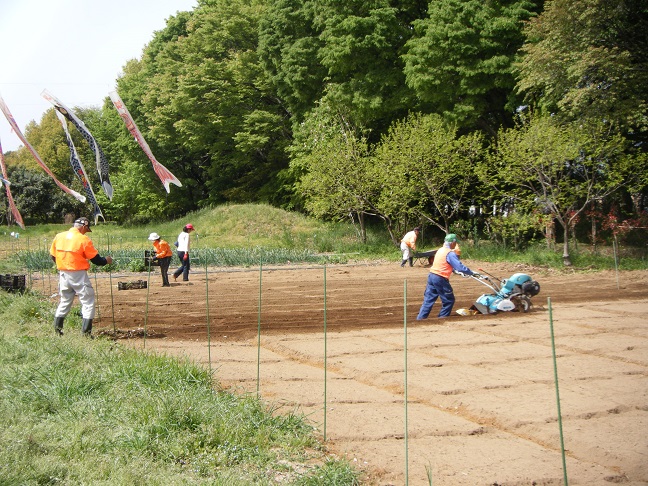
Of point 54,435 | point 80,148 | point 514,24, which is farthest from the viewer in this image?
point 80,148

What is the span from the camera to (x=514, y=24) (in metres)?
26.5

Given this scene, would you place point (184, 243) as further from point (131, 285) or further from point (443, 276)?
point (443, 276)

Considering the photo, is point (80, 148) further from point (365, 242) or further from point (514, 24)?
point (514, 24)

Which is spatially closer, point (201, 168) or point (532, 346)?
point (532, 346)

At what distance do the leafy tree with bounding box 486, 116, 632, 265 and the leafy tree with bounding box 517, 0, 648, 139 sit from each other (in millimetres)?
646

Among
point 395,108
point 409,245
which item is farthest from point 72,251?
point 395,108

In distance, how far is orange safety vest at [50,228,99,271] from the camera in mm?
10617

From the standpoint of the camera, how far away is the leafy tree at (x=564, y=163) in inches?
879

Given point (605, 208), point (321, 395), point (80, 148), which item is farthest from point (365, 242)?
point (80, 148)

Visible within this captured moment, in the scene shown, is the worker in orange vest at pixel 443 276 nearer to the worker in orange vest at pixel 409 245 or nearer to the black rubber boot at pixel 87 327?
the black rubber boot at pixel 87 327

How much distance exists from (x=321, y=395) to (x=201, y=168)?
49.8 meters

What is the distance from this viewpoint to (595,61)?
21.0 m

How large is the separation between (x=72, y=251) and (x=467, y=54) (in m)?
20.8

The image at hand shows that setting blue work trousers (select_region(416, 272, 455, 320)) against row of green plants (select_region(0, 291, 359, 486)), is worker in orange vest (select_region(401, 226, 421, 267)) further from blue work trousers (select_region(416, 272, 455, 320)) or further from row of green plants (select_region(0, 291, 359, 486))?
row of green plants (select_region(0, 291, 359, 486))
